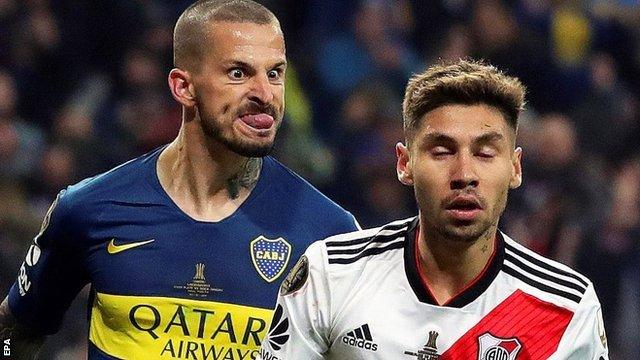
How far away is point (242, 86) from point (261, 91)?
0.21 feet

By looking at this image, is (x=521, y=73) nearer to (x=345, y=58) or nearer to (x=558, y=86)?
(x=558, y=86)

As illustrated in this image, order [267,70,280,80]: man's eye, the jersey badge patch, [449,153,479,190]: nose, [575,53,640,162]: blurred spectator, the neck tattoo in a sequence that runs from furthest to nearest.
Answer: [575,53,640,162]: blurred spectator → the neck tattoo → [267,70,280,80]: man's eye → the jersey badge patch → [449,153,479,190]: nose

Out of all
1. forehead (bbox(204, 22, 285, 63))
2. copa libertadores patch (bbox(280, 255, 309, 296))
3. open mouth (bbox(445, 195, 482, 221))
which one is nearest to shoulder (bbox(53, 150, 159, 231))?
forehead (bbox(204, 22, 285, 63))

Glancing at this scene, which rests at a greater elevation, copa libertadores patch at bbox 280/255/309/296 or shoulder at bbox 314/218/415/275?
shoulder at bbox 314/218/415/275

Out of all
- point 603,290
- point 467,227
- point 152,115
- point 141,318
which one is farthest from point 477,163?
point 152,115

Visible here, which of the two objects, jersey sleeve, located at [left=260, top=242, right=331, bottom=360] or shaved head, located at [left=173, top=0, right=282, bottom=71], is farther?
shaved head, located at [left=173, top=0, right=282, bottom=71]

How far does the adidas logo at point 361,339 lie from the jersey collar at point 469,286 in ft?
0.58

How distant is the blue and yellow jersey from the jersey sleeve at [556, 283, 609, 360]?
104 cm

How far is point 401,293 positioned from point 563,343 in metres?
0.43

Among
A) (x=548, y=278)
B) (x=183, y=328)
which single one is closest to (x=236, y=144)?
(x=183, y=328)

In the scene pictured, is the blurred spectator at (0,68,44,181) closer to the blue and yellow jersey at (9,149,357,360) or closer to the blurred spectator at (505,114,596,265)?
the blurred spectator at (505,114,596,265)

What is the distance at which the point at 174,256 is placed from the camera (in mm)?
4242

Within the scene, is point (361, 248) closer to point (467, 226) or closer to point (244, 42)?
point (467, 226)

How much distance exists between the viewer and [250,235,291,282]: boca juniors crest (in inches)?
167
